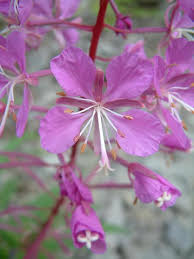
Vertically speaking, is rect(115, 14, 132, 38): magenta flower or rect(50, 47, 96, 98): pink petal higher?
rect(115, 14, 132, 38): magenta flower

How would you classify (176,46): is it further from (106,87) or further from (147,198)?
(147,198)

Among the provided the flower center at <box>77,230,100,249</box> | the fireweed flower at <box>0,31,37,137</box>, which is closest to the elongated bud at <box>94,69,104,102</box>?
the fireweed flower at <box>0,31,37,137</box>

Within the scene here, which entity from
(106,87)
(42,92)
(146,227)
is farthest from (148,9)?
(106,87)

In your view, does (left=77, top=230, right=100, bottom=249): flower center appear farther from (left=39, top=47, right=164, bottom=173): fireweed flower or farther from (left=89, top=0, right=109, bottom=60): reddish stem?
(left=89, top=0, right=109, bottom=60): reddish stem

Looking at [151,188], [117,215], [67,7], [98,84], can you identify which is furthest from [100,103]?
[117,215]

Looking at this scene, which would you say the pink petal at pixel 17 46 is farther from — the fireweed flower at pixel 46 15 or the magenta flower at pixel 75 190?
the magenta flower at pixel 75 190

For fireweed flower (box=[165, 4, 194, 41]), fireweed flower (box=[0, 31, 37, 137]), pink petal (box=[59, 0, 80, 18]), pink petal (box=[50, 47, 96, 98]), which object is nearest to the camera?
pink petal (box=[50, 47, 96, 98])

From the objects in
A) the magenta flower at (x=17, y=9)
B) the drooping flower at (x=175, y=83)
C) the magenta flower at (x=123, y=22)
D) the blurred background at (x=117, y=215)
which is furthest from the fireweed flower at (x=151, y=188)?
the blurred background at (x=117, y=215)
